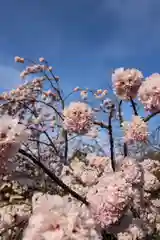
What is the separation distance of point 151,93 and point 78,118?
26cm

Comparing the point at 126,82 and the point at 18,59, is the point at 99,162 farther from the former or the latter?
the point at 18,59

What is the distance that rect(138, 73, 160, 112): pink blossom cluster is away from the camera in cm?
140

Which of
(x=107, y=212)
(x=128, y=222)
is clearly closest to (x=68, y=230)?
(x=107, y=212)

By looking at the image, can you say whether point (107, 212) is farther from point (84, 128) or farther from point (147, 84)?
point (147, 84)

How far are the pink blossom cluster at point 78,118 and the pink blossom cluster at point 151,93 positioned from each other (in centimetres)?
20

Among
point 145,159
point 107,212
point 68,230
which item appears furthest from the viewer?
point 145,159

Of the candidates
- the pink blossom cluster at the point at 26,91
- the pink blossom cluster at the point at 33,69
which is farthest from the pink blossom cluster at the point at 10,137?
the pink blossom cluster at the point at 33,69

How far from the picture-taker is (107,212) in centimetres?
110

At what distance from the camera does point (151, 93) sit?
141 cm

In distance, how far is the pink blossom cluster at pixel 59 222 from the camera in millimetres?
927

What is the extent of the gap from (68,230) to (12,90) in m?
4.78

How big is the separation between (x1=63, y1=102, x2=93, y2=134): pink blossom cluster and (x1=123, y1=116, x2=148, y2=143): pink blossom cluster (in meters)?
0.14

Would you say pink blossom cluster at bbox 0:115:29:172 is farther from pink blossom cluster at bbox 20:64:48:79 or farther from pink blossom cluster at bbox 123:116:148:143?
pink blossom cluster at bbox 20:64:48:79

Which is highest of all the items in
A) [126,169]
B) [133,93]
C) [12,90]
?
[12,90]
